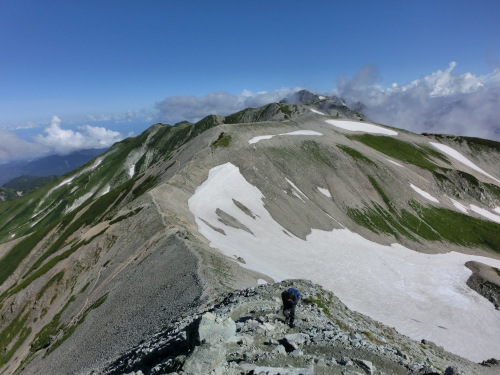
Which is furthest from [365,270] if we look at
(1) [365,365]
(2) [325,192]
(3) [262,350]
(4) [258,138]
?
(4) [258,138]

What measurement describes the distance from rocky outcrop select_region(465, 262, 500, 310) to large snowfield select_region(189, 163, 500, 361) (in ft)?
5.55

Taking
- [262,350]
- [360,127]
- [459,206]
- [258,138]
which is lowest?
[459,206]

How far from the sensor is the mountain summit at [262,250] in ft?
104

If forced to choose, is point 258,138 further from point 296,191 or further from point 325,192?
point 325,192

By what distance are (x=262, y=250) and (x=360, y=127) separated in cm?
12006

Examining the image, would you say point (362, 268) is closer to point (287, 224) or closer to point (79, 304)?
point (287, 224)

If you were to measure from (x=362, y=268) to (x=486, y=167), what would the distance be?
476 ft

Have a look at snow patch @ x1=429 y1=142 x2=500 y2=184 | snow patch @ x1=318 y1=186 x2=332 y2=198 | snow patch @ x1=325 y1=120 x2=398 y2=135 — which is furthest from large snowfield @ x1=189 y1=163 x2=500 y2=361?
snow patch @ x1=429 y1=142 x2=500 y2=184

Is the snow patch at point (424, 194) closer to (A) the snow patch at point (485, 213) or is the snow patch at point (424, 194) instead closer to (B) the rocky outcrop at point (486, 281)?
(A) the snow patch at point (485, 213)

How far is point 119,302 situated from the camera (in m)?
32.8

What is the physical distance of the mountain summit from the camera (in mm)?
31703

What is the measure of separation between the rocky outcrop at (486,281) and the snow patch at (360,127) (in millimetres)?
85470

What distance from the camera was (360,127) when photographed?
154 meters

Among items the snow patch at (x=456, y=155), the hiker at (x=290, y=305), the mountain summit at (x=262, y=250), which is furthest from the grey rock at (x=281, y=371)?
the snow patch at (x=456, y=155)
